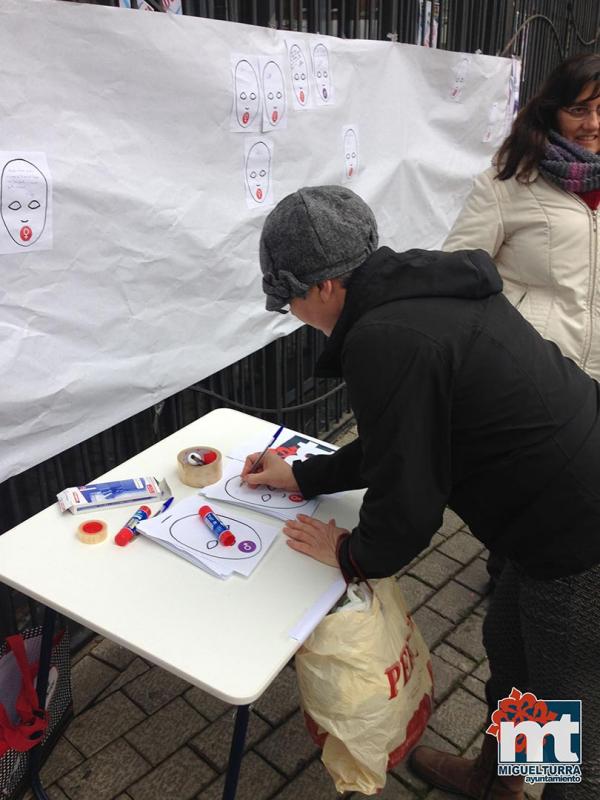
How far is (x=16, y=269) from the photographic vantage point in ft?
5.70

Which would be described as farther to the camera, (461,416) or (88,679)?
(88,679)

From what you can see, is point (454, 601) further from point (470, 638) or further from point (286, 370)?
point (286, 370)

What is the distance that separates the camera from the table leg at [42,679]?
5.53ft

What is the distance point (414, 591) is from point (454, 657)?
36 cm

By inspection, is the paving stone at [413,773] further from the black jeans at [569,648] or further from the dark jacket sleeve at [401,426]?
the dark jacket sleeve at [401,426]

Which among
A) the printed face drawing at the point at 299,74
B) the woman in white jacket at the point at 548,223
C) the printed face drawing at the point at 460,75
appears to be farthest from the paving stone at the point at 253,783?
the printed face drawing at the point at 460,75

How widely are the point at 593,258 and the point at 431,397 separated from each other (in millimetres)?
1155

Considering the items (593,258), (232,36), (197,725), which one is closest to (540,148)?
(593,258)

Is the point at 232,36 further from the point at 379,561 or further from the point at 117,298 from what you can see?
the point at 379,561

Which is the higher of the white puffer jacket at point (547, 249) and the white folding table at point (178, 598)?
the white puffer jacket at point (547, 249)

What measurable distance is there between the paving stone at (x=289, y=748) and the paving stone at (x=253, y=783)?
27mm

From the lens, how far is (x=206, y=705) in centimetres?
213

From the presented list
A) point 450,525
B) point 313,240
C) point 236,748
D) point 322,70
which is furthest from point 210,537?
point 322,70

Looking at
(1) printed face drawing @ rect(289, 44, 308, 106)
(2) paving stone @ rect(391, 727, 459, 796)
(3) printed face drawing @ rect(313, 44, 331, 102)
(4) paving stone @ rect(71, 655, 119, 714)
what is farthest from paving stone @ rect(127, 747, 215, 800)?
(3) printed face drawing @ rect(313, 44, 331, 102)
